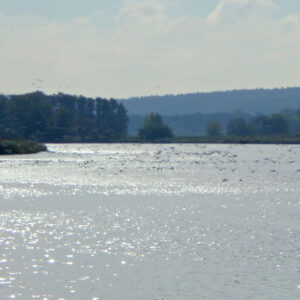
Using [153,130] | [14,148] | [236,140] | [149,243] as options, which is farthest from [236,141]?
[149,243]

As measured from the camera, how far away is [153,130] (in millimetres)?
192375

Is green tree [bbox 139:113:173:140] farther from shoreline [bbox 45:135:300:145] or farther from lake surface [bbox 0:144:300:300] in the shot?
lake surface [bbox 0:144:300:300]

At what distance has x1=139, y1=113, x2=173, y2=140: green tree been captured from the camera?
630 feet

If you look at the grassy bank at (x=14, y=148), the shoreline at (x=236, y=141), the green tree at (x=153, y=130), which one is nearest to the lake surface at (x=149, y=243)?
the grassy bank at (x=14, y=148)

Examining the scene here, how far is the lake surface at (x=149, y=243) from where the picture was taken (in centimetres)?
1864

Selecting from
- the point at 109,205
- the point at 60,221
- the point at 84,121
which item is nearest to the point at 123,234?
the point at 60,221

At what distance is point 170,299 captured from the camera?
1752cm

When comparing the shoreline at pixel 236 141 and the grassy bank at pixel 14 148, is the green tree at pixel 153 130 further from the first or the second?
the grassy bank at pixel 14 148

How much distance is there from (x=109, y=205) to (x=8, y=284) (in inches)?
726

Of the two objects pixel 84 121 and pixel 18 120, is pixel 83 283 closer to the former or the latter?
pixel 18 120

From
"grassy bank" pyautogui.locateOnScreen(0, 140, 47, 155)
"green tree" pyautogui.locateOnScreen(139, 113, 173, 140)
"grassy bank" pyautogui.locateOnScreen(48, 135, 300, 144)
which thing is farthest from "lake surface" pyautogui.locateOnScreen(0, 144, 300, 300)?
"green tree" pyautogui.locateOnScreen(139, 113, 173, 140)

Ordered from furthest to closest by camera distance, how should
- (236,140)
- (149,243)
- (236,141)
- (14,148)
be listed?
(236,140)
(236,141)
(14,148)
(149,243)

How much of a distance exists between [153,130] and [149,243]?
167761 millimetres

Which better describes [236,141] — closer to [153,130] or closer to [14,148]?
[153,130]
